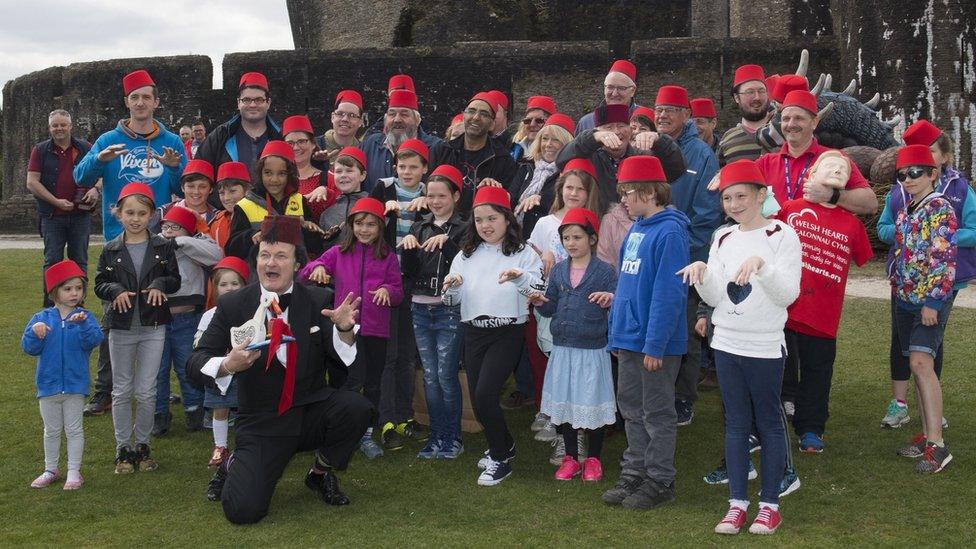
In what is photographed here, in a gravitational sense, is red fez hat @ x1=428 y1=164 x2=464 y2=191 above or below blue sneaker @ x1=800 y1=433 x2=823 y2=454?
above

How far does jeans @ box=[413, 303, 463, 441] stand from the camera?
6301 millimetres

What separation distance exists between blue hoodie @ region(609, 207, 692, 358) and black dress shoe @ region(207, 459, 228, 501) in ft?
7.13

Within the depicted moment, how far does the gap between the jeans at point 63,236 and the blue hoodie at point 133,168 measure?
1736 millimetres

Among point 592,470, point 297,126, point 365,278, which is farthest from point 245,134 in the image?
point 592,470

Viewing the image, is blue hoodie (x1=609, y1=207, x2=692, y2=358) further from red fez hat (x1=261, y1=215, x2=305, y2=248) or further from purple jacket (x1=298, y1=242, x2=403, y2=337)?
red fez hat (x1=261, y1=215, x2=305, y2=248)

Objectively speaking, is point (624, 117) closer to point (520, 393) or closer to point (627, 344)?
point (627, 344)

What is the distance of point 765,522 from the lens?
4.77m

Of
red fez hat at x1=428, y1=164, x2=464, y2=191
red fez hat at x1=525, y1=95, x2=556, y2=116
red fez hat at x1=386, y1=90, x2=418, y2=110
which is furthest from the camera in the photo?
red fez hat at x1=525, y1=95, x2=556, y2=116

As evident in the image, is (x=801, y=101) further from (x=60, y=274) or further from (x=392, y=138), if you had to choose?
(x=60, y=274)

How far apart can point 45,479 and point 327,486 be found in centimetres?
157

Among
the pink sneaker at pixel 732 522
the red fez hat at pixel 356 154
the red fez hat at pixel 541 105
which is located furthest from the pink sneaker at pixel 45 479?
the red fez hat at pixel 541 105

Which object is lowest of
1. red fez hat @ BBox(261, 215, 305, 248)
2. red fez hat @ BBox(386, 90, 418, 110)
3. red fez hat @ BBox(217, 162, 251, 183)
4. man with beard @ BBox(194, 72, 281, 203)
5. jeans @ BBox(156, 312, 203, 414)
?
jeans @ BBox(156, 312, 203, 414)

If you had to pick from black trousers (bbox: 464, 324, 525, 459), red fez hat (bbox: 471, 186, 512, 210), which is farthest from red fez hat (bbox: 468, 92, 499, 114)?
black trousers (bbox: 464, 324, 525, 459)

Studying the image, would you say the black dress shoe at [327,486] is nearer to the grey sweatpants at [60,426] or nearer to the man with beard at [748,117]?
the grey sweatpants at [60,426]
